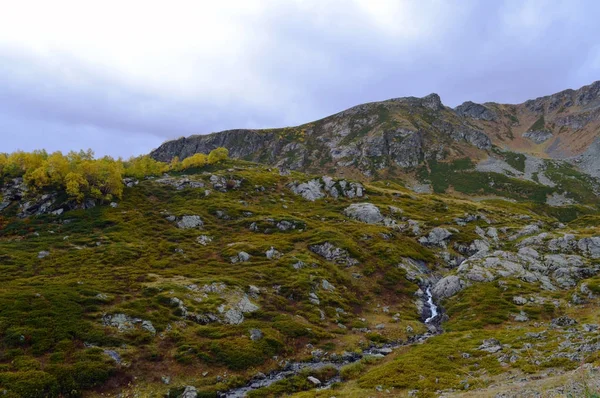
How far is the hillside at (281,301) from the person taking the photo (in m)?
35.3

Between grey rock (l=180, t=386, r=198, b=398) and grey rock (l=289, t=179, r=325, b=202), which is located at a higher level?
grey rock (l=289, t=179, r=325, b=202)

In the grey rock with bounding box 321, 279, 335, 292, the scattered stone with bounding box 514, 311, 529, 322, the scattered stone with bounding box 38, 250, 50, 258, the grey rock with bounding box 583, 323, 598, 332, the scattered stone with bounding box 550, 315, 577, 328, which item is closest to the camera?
the grey rock with bounding box 583, 323, 598, 332

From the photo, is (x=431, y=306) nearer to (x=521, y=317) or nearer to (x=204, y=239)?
(x=521, y=317)

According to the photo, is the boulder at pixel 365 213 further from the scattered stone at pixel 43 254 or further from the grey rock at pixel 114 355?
the grey rock at pixel 114 355

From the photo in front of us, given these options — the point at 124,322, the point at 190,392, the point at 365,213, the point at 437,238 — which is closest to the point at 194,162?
the point at 365,213

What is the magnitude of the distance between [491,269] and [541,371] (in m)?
49.9

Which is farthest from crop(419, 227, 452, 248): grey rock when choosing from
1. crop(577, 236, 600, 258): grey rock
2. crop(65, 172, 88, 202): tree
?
crop(65, 172, 88, 202): tree

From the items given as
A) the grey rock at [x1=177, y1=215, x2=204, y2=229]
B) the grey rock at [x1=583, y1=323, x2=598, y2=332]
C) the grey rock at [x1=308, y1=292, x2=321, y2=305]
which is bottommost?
the grey rock at [x1=583, y1=323, x2=598, y2=332]

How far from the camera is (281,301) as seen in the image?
60.0m

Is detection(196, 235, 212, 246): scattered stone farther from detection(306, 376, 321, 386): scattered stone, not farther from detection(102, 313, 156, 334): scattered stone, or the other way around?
detection(306, 376, 321, 386): scattered stone

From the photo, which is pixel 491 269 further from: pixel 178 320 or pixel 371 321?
pixel 178 320

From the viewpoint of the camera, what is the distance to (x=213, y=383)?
37750 mm

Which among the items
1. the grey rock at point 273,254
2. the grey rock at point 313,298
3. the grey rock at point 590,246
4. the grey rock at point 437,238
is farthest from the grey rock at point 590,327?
the grey rock at point 273,254

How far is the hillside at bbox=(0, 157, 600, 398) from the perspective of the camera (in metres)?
35.3
